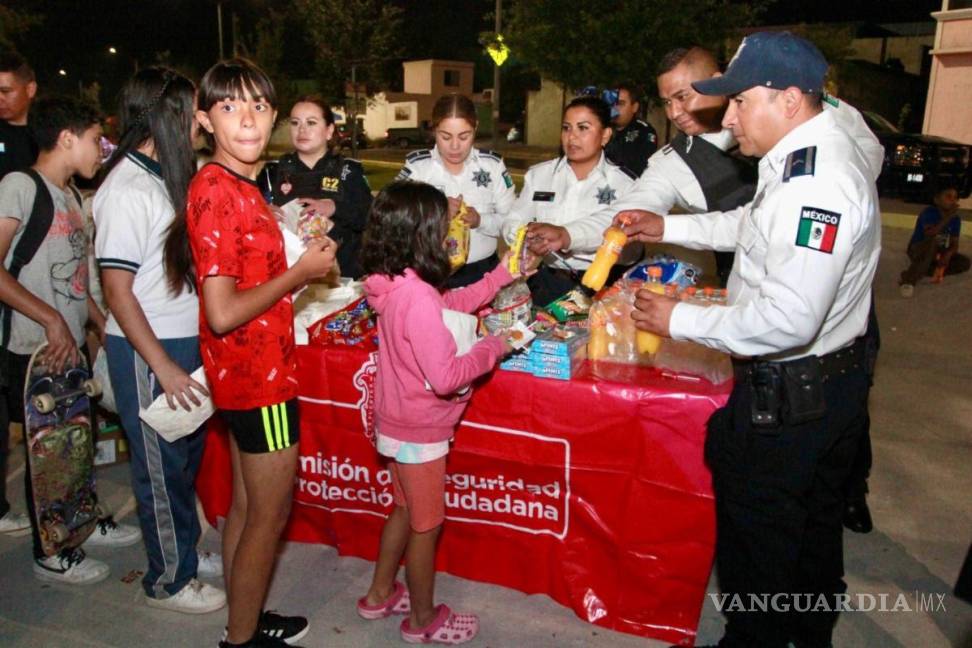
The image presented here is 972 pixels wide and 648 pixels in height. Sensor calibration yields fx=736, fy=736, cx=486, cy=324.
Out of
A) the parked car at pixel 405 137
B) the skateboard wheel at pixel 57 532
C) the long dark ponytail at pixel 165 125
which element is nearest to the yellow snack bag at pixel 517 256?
the long dark ponytail at pixel 165 125

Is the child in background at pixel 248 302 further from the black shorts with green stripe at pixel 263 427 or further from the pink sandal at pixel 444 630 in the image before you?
the pink sandal at pixel 444 630

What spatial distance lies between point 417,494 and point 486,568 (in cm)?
74

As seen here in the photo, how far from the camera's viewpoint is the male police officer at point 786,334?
1.93m

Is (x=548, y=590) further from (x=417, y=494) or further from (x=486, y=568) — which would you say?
(x=417, y=494)

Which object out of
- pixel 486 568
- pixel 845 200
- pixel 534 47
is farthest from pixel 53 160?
pixel 534 47

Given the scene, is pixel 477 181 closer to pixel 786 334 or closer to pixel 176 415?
pixel 176 415

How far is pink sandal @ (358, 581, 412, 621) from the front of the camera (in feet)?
9.18

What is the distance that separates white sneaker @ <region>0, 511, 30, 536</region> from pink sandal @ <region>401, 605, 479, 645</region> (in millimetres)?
1949

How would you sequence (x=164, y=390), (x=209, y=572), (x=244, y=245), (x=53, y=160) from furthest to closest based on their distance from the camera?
(x=209, y=572) < (x=53, y=160) < (x=164, y=390) < (x=244, y=245)

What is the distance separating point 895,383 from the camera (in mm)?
5207

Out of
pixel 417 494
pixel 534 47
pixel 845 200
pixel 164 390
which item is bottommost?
pixel 417 494

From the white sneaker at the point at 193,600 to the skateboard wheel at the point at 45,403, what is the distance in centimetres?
82

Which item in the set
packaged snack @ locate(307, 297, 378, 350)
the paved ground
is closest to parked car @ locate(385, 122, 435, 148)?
the paved ground

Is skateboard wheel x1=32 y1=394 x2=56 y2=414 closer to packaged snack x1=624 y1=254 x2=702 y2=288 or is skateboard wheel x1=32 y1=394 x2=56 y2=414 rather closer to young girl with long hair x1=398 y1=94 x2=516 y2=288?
young girl with long hair x1=398 y1=94 x2=516 y2=288
